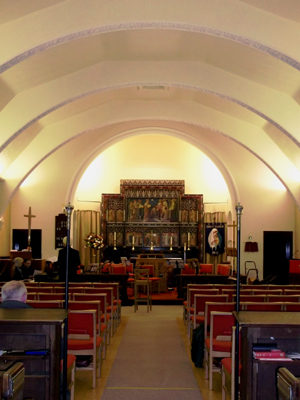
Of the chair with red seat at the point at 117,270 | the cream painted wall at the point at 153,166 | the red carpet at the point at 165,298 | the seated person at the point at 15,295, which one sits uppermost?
the cream painted wall at the point at 153,166

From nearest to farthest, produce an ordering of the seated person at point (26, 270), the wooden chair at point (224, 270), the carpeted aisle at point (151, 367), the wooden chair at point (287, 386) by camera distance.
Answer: the wooden chair at point (287, 386)
the carpeted aisle at point (151, 367)
the seated person at point (26, 270)
the wooden chair at point (224, 270)

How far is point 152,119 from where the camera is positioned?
59.0 ft

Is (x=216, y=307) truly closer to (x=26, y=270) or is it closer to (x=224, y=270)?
(x=26, y=270)

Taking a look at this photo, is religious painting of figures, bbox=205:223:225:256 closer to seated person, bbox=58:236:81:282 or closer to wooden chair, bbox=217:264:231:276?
wooden chair, bbox=217:264:231:276

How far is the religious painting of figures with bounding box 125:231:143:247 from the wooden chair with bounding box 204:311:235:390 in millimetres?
14507

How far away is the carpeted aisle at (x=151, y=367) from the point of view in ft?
22.3

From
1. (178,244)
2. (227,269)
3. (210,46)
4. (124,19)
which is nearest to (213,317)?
(124,19)

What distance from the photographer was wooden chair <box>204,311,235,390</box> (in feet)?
22.6

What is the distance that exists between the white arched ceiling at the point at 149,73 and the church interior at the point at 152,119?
0.03 meters

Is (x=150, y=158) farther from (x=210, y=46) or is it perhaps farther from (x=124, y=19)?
(x=124, y=19)

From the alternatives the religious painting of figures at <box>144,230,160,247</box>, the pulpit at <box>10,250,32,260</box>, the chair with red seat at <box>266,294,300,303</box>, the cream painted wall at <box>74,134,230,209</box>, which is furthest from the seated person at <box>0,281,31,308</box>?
the cream painted wall at <box>74,134,230,209</box>

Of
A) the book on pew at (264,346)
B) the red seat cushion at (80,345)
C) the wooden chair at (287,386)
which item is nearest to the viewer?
the wooden chair at (287,386)

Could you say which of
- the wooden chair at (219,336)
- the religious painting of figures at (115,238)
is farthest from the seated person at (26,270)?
the wooden chair at (219,336)

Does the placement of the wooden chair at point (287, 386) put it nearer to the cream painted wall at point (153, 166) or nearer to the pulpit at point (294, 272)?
the pulpit at point (294, 272)
